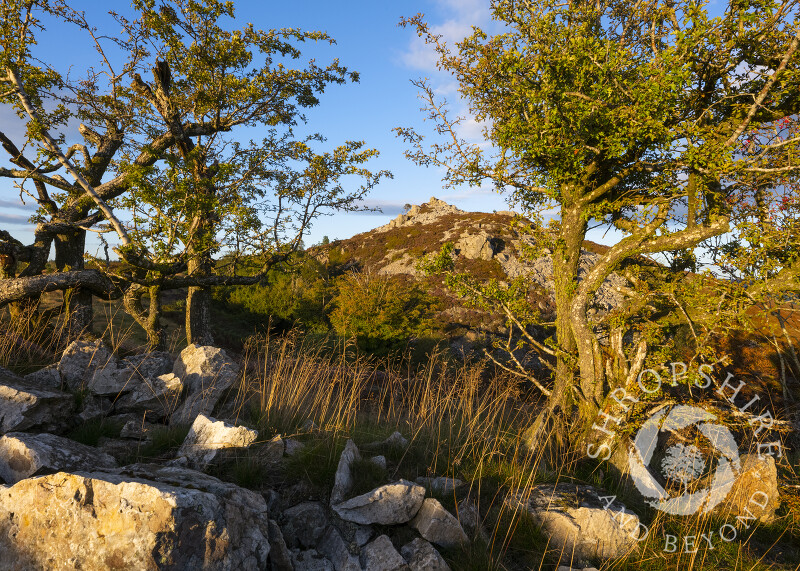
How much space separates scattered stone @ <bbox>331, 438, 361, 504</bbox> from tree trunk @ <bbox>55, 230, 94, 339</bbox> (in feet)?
25.4

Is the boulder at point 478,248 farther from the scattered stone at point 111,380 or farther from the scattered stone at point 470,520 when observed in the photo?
the scattered stone at point 470,520

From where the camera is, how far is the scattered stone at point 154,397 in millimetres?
5418

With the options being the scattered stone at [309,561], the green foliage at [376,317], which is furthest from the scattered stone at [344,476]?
the green foliage at [376,317]

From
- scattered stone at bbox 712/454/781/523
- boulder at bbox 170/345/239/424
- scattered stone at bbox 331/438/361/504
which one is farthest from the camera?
scattered stone at bbox 712/454/781/523

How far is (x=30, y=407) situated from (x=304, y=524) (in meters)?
2.92

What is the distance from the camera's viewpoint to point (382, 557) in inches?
140

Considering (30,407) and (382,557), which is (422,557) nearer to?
(382,557)

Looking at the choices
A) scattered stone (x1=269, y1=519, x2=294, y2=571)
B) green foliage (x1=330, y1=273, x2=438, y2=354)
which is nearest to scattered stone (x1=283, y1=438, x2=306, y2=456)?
scattered stone (x1=269, y1=519, x2=294, y2=571)

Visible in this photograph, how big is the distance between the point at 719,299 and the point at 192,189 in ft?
29.5

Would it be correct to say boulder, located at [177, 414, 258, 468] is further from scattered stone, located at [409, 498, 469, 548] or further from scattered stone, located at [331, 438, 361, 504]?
scattered stone, located at [409, 498, 469, 548]

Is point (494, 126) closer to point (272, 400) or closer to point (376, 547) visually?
point (272, 400)

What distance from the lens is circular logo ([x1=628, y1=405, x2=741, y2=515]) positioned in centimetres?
537

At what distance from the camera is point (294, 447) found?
4594mm

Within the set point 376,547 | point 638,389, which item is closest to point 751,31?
point 638,389
